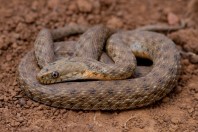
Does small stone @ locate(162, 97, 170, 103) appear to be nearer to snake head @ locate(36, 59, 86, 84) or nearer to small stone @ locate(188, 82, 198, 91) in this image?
small stone @ locate(188, 82, 198, 91)

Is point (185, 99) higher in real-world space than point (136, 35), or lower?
lower

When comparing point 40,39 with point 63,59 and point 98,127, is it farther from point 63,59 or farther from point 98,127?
point 98,127

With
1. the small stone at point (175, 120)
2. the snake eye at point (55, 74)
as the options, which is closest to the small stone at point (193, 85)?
the small stone at point (175, 120)

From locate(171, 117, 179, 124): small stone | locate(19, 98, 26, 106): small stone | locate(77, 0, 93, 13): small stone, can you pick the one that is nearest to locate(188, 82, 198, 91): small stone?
locate(171, 117, 179, 124): small stone

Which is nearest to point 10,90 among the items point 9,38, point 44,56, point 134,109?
point 44,56

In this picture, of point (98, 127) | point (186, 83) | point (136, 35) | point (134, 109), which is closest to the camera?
point (98, 127)

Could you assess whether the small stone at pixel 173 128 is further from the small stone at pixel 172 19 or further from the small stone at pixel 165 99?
the small stone at pixel 172 19

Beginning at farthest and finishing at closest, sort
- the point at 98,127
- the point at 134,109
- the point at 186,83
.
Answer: the point at 186,83
the point at 134,109
the point at 98,127

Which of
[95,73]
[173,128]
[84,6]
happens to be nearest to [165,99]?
[173,128]
